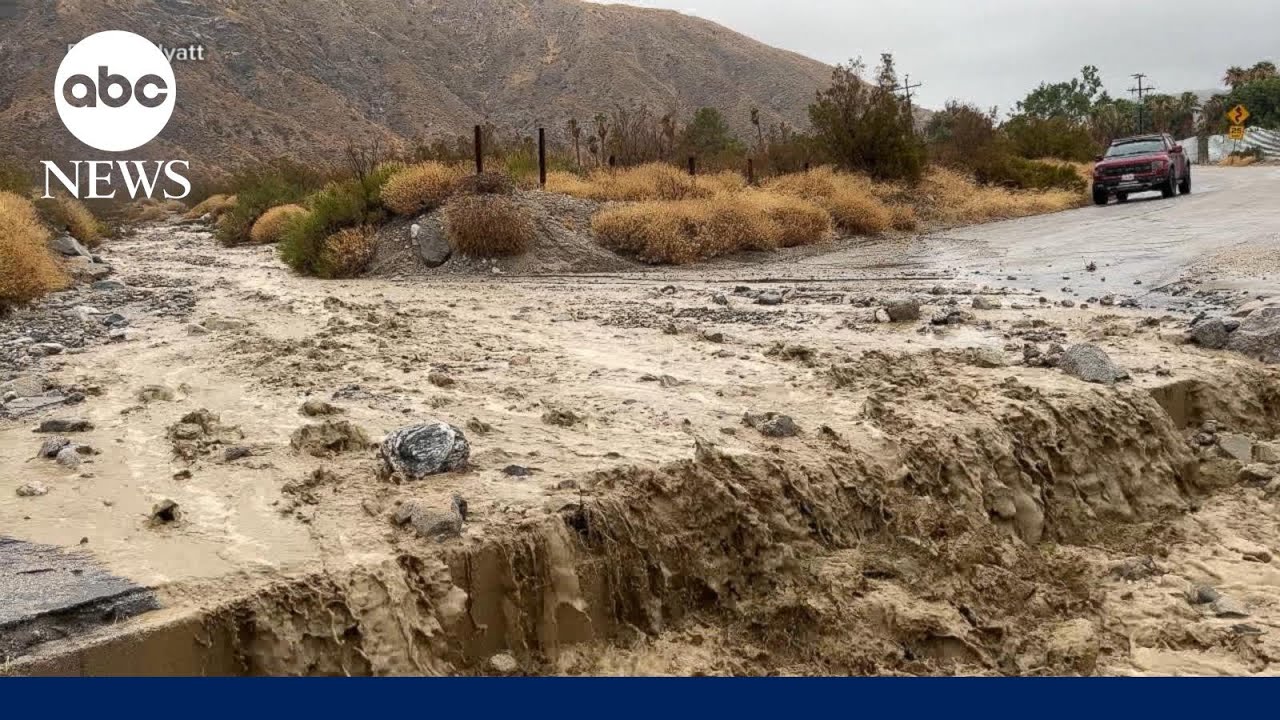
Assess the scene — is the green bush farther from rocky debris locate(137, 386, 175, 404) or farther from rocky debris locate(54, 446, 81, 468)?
rocky debris locate(54, 446, 81, 468)

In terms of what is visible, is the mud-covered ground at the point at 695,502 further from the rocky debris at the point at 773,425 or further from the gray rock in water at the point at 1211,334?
the gray rock in water at the point at 1211,334

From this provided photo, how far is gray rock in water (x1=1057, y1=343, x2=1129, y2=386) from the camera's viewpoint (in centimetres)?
619

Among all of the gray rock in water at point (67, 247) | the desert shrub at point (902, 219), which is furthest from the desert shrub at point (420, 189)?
the desert shrub at point (902, 219)

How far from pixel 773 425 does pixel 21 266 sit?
9.45 m

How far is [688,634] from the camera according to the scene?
13.4ft

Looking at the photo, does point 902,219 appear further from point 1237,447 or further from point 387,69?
point 387,69

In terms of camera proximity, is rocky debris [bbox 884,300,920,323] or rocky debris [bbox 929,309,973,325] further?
rocky debris [bbox 884,300,920,323]

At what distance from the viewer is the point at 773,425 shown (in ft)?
17.2

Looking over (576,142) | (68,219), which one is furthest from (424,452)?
(576,142)

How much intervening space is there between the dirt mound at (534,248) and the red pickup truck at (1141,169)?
12.5 m

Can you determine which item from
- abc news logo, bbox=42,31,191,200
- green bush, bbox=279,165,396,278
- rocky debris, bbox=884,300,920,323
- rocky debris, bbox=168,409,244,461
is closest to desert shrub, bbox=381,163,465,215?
green bush, bbox=279,165,396,278

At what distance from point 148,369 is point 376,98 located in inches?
3053

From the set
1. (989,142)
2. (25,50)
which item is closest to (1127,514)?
(989,142)

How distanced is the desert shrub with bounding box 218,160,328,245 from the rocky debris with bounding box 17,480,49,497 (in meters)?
21.9
